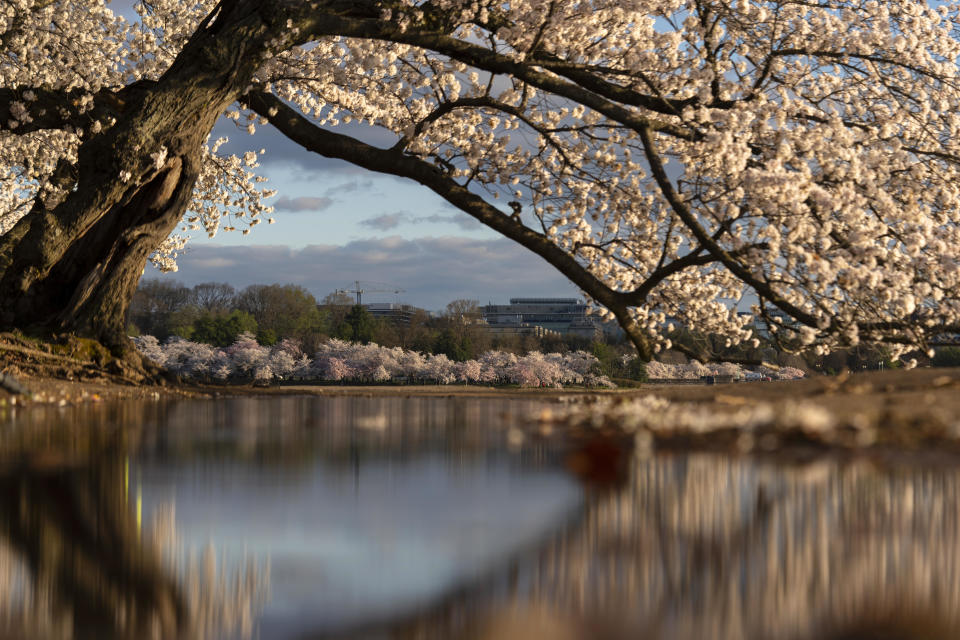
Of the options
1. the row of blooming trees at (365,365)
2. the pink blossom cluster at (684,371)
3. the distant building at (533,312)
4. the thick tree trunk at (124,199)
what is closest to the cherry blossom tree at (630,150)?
the thick tree trunk at (124,199)

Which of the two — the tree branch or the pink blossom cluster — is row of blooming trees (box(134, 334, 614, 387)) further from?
the tree branch

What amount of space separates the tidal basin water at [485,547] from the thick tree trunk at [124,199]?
758 centimetres

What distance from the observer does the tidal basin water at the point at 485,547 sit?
5.16ft

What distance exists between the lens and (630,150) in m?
13.4

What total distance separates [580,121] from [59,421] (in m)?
10.4

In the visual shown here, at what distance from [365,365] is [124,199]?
115 ft

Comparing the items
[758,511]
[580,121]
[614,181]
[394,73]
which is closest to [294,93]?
[394,73]

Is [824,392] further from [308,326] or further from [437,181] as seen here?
[308,326]

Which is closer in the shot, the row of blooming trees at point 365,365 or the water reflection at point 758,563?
the water reflection at point 758,563

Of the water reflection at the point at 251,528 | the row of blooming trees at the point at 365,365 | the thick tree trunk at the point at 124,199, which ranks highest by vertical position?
the thick tree trunk at the point at 124,199

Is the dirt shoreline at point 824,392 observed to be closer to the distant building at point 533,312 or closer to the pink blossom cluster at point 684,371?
the pink blossom cluster at point 684,371

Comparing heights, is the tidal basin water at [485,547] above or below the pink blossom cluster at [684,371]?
above

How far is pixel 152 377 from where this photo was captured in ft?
37.7

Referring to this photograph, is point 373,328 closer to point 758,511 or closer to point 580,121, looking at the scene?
point 580,121
